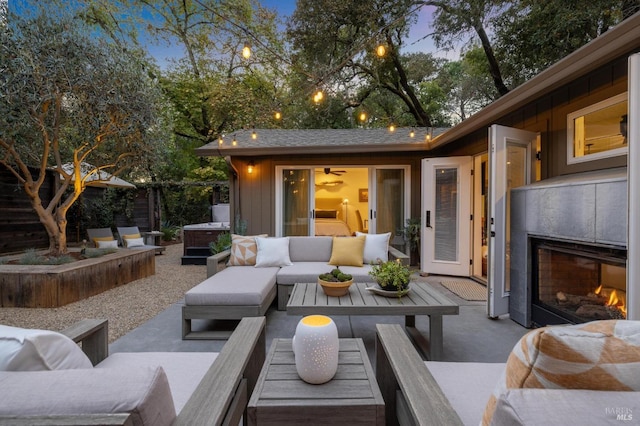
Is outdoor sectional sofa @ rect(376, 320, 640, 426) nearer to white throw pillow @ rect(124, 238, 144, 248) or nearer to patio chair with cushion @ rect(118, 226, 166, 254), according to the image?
patio chair with cushion @ rect(118, 226, 166, 254)

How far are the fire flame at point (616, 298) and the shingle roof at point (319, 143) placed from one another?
3757mm

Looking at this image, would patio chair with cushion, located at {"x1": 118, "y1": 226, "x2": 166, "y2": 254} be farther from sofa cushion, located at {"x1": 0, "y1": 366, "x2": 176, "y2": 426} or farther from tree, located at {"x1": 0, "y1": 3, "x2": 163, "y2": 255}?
sofa cushion, located at {"x1": 0, "y1": 366, "x2": 176, "y2": 426}

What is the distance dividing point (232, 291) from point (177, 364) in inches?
55.2

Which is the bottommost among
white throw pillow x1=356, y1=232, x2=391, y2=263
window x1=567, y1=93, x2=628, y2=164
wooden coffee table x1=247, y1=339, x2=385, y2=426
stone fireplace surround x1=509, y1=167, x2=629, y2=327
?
wooden coffee table x1=247, y1=339, x2=385, y2=426

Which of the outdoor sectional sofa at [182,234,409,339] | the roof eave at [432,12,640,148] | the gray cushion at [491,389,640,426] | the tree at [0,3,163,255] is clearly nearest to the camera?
the gray cushion at [491,389,640,426]

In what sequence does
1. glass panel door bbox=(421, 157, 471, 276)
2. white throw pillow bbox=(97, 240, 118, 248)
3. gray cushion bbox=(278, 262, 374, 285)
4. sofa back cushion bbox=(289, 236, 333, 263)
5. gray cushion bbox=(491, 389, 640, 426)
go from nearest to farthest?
gray cushion bbox=(491, 389, 640, 426), gray cushion bbox=(278, 262, 374, 285), sofa back cushion bbox=(289, 236, 333, 263), glass panel door bbox=(421, 157, 471, 276), white throw pillow bbox=(97, 240, 118, 248)

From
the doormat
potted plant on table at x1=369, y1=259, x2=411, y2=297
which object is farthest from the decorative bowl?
the doormat

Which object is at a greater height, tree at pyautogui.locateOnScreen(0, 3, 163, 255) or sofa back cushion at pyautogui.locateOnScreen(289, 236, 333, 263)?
tree at pyautogui.locateOnScreen(0, 3, 163, 255)

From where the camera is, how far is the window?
278 centimetres

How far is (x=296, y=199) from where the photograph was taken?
21.4ft

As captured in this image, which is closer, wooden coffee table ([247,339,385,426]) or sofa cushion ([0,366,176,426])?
sofa cushion ([0,366,176,426])

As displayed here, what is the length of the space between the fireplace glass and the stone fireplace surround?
83 mm

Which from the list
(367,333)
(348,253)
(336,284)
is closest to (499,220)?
(348,253)

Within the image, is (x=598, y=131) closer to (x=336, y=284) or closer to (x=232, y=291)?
(x=336, y=284)
